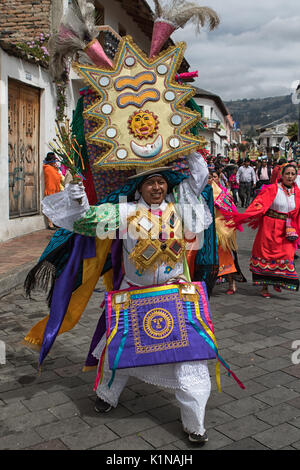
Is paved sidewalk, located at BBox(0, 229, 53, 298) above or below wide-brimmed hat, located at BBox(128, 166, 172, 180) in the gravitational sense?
A: below

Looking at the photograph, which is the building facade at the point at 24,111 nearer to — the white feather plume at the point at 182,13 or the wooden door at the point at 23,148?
the wooden door at the point at 23,148

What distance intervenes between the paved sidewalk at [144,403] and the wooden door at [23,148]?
6.23 m

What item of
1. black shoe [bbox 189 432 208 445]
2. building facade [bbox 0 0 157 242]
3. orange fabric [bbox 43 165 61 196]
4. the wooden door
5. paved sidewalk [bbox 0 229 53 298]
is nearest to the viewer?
black shoe [bbox 189 432 208 445]

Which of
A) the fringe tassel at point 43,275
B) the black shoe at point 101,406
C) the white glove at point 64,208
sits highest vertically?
the white glove at point 64,208

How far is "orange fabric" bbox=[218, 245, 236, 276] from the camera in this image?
6.85 meters

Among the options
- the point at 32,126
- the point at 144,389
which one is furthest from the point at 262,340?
the point at 32,126

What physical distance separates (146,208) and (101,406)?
136cm

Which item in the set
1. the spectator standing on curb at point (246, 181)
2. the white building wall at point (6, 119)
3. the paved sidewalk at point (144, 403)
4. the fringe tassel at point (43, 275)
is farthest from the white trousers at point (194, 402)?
the spectator standing on curb at point (246, 181)

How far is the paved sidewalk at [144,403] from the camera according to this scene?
3137mm

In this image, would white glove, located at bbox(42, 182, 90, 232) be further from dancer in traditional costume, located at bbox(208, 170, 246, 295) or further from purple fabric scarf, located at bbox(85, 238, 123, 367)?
dancer in traditional costume, located at bbox(208, 170, 246, 295)

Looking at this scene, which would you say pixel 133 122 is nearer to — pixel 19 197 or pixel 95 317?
pixel 95 317

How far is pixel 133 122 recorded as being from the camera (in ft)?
10.9

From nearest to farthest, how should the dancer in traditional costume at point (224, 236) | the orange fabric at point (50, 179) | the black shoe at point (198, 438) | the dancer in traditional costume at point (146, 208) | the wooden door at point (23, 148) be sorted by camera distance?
1. the black shoe at point (198, 438)
2. the dancer in traditional costume at point (146, 208)
3. the dancer in traditional costume at point (224, 236)
4. the wooden door at point (23, 148)
5. the orange fabric at point (50, 179)

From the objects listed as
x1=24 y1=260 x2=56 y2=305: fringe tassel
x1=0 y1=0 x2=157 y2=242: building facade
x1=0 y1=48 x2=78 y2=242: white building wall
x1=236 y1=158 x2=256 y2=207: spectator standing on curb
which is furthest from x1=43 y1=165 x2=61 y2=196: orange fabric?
x1=236 y1=158 x2=256 y2=207: spectator standing on curb
